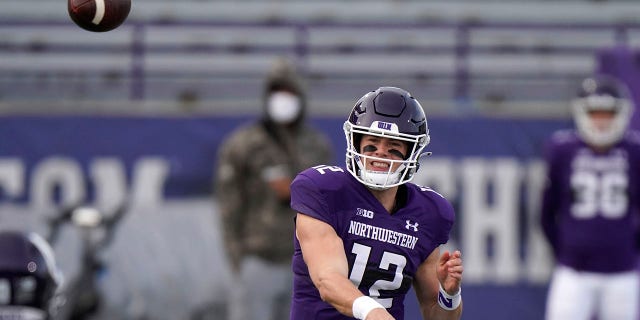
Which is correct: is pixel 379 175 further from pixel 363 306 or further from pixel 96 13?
pixel 96 13

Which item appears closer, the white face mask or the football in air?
the football in air

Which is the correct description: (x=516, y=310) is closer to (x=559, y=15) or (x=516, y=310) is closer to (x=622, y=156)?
(x=622, y=156)

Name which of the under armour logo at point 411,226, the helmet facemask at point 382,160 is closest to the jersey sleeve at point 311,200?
the helmet facemask at point 382,160

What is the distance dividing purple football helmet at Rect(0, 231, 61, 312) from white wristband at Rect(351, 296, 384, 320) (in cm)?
121

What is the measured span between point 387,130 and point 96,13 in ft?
4.44

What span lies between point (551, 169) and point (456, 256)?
4535 mm

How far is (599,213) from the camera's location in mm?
8461

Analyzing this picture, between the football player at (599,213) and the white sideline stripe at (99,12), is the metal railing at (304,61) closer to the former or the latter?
the football player at (599,213)

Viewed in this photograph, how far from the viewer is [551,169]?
8.67 metres

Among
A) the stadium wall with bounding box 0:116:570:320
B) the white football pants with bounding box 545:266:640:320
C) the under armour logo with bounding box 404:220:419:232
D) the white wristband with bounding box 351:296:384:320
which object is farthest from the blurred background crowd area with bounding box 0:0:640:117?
the white wristband with bounding box 351:296:384:320

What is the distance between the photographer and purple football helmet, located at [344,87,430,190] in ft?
14.6

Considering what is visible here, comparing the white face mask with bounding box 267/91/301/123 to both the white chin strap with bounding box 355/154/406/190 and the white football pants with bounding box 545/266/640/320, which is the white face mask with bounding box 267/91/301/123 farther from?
the white chin strap with bounding box 355/154/406/190

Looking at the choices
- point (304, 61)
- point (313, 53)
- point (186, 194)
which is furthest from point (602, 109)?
point (313, 53)

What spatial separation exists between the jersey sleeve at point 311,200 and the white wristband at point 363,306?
0.39 m
